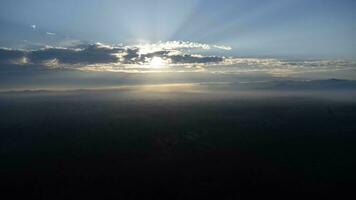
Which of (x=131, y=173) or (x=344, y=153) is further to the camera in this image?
(x=344, y=153)

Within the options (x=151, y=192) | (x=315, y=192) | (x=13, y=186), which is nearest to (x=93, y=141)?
(x=13, y=186)

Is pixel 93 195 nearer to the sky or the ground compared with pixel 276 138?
nearer to the sky

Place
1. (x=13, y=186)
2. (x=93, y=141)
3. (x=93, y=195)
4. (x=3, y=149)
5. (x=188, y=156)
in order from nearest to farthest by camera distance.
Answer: (x=93, y=195) → (x=13, y=186) → (x=188, y=156) → (x=3, y=149) → (x=93, y=141)

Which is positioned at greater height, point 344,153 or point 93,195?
point 93,195

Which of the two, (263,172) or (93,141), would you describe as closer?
(263,172)

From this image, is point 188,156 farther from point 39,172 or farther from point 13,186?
point 13,186

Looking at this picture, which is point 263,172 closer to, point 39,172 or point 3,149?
point 39,172

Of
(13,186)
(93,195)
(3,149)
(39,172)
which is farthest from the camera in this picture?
(3,149)

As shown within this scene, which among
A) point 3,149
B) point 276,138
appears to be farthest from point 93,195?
point 276,138

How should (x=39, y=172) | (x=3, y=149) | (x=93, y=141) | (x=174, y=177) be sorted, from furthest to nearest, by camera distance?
(x=93, y=141), (x=3, y=149), (x=39, y=172), (x=174, y=177)
